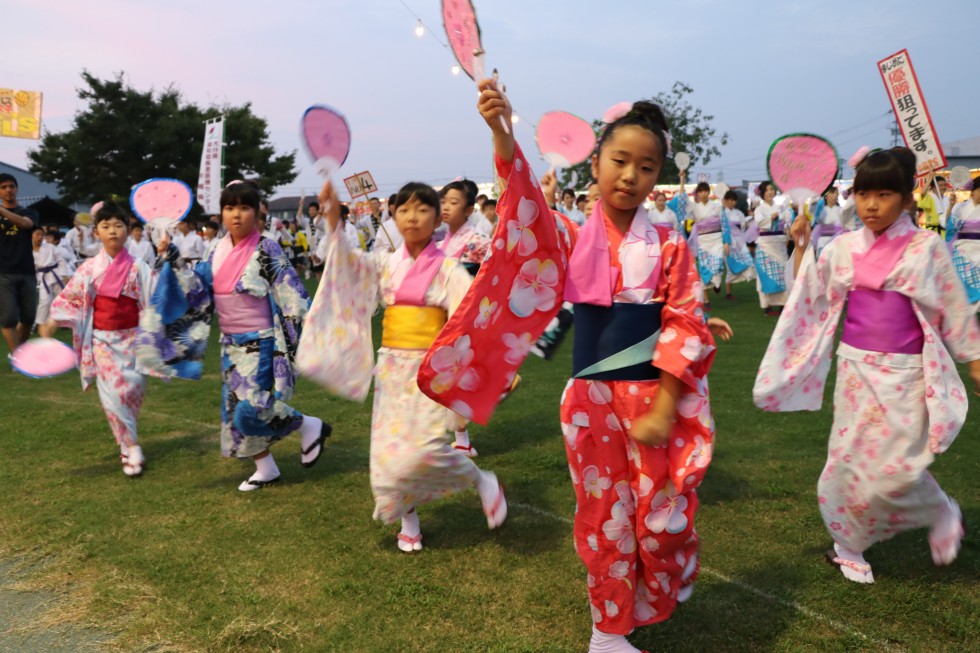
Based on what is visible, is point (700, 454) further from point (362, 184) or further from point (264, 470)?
point (362, 184)

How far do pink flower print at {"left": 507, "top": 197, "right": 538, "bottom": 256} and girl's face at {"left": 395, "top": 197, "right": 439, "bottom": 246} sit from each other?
146 cm

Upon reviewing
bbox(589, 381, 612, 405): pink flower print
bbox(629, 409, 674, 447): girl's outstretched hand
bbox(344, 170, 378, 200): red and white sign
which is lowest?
bbox(629, 409, 674, 447): girl's outstretched hand

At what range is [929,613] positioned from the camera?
10.2 feet

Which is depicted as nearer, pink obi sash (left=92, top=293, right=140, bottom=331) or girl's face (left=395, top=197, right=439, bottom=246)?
girl's face (left=395, top=197, right=439, bottom=246)

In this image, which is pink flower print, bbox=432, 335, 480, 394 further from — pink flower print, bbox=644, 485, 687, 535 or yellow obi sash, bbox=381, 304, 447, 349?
yellow obi sash, bbox=381, 304, 447, 349

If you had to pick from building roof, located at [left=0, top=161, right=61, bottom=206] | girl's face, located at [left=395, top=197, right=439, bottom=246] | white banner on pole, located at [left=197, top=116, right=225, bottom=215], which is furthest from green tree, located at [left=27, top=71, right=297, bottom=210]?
girl's face, located at [left=395, top=197, right=439, bottom=246]

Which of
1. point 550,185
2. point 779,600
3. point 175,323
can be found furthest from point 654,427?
point 175,323

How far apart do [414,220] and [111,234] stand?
2628 millimetres

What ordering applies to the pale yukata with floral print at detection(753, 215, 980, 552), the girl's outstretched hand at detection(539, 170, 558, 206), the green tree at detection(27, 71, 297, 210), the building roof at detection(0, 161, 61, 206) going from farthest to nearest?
the building roof at detection(0, 161, 61, 206), the green tree at detection(27, 71, 297, 210), the pale yukata with floral print at detection(753, 215, 980, 552), the girl's outstretched hand at detection(539, 170, 558, 206)

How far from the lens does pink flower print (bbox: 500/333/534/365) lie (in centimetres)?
269

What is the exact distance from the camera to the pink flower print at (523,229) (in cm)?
252

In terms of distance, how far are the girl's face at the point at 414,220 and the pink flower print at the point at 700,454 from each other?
1942mm

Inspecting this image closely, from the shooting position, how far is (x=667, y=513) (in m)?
2.62

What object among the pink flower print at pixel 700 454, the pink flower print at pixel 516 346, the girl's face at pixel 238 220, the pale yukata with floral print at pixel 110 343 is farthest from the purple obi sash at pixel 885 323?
the pale yukata with floral print at pixel 110 343
